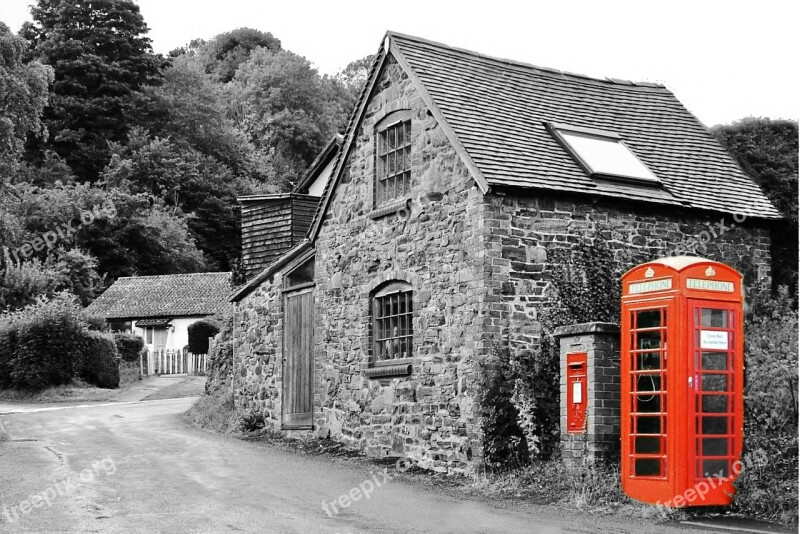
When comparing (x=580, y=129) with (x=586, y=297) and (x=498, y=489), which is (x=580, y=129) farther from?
(x=498, y=489)

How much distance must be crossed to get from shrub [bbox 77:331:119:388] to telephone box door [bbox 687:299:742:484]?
90.0ft

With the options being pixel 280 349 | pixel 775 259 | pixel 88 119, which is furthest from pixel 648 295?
pixel 88 119

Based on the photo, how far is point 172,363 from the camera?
45938 millimetres

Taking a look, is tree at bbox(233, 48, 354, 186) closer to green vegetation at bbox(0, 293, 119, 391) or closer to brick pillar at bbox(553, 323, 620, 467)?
green vegetation at bbox(0, 293, 119, 391)

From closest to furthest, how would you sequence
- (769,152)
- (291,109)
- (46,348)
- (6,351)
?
1. (769,152)
2. (46,348)
3. (6,351)
4. (291,109)

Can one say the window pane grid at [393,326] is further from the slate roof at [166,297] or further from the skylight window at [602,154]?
the slate roof at [166,297]

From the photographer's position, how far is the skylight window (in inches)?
667

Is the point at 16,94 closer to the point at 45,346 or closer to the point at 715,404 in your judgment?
the point at 45,346

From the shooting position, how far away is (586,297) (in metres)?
16.1

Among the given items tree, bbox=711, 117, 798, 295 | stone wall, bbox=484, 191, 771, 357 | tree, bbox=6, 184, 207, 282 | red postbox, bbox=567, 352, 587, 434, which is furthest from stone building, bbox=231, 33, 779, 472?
tree, bbox=6, 184, 207, 282

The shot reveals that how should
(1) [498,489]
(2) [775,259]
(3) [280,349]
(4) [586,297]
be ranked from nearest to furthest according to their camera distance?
(1) [498,489], (4) [586,297], (3) [280,349], (2) [775,259]

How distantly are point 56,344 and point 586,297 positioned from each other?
22894 mm

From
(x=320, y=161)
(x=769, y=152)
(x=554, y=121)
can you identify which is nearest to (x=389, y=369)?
(x=554, y=121)

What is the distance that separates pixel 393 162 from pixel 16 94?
1913cm
